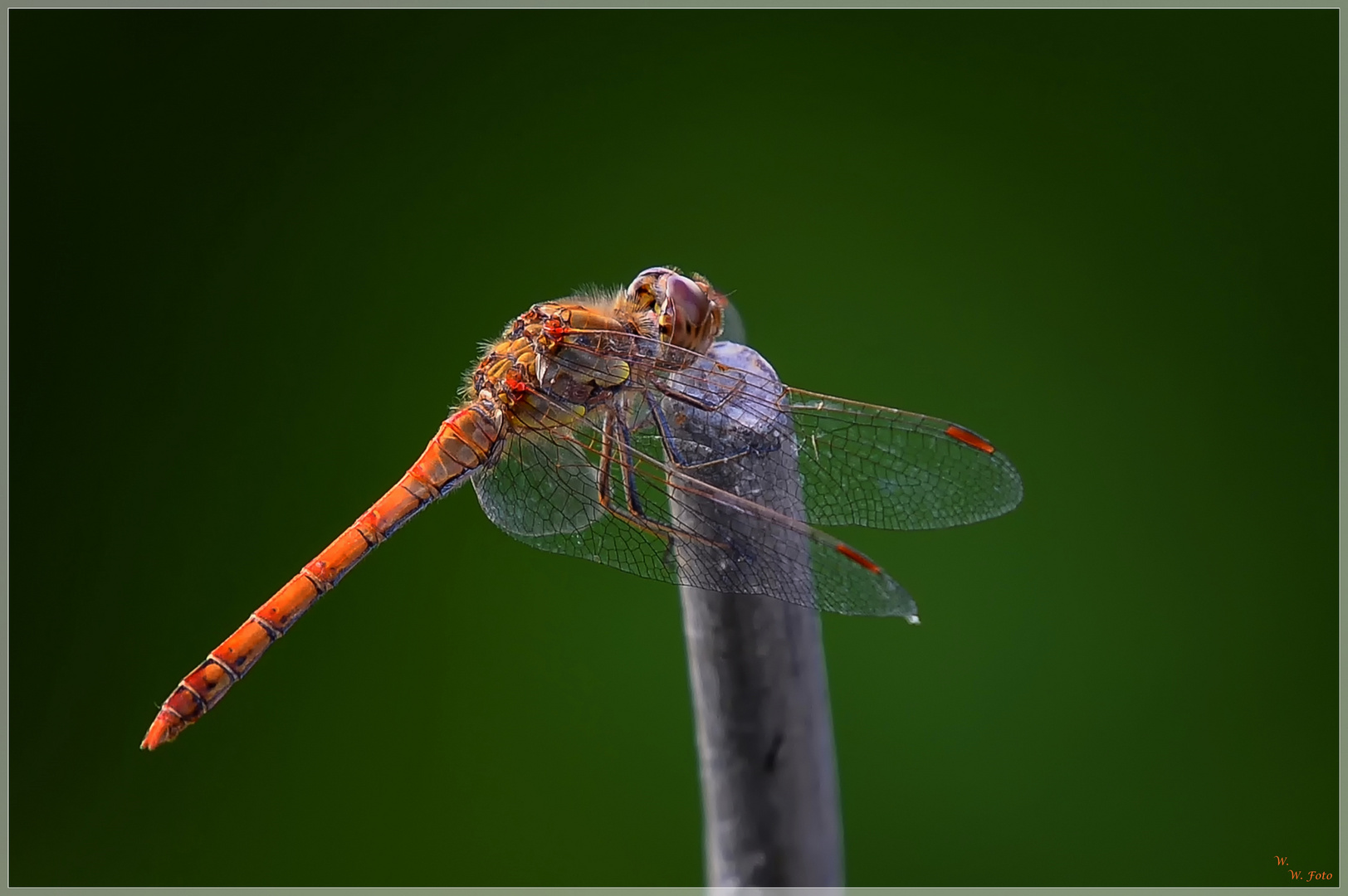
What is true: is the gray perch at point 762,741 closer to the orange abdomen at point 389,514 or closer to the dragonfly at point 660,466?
the dragonfly at point 660,466

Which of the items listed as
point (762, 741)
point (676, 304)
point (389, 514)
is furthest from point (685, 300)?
point (762, 741)

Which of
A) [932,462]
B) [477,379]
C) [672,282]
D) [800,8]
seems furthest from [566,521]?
[800,8]

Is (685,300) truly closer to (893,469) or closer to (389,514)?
(893,469)

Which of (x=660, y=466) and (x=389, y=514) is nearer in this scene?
(x=660, y=466)

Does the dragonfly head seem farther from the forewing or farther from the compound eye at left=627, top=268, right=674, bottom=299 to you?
the forewing

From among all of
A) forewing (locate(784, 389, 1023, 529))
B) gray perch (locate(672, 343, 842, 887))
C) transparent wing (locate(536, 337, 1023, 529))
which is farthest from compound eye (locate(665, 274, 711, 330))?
gray perch (locate(672, 343, 842, 887))
